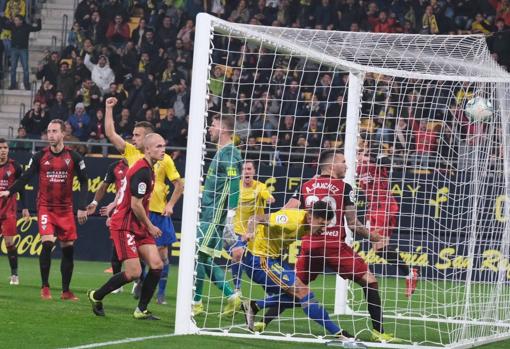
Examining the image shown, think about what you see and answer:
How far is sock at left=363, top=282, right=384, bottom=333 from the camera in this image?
1089 centimetres

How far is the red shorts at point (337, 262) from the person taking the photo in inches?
427

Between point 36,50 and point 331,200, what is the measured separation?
2002cm

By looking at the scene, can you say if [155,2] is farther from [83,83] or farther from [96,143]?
[96,143]

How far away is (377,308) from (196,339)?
1824 mm

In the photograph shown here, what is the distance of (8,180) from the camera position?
55.2 feet

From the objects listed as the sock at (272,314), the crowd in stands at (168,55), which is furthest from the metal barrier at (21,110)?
the sock at (272,314)

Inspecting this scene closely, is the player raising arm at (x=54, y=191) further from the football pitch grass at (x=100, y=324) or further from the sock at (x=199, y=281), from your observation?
the sock at (x=199, y=281)

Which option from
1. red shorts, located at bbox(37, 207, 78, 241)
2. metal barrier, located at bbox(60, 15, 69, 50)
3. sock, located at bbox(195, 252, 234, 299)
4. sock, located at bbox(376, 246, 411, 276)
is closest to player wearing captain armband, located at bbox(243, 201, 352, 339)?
sock, located at bbox(195, 252, 234, 299)

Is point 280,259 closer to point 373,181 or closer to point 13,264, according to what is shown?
point 373,181

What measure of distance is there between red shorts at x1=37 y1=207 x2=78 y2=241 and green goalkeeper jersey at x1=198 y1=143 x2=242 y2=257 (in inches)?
84.7

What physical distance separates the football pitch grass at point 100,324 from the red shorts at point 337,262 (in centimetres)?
77

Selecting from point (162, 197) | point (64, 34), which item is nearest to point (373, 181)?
point (162, 197)

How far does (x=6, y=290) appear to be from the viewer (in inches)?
585

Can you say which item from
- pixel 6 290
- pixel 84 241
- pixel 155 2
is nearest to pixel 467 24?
pixel 155 2
